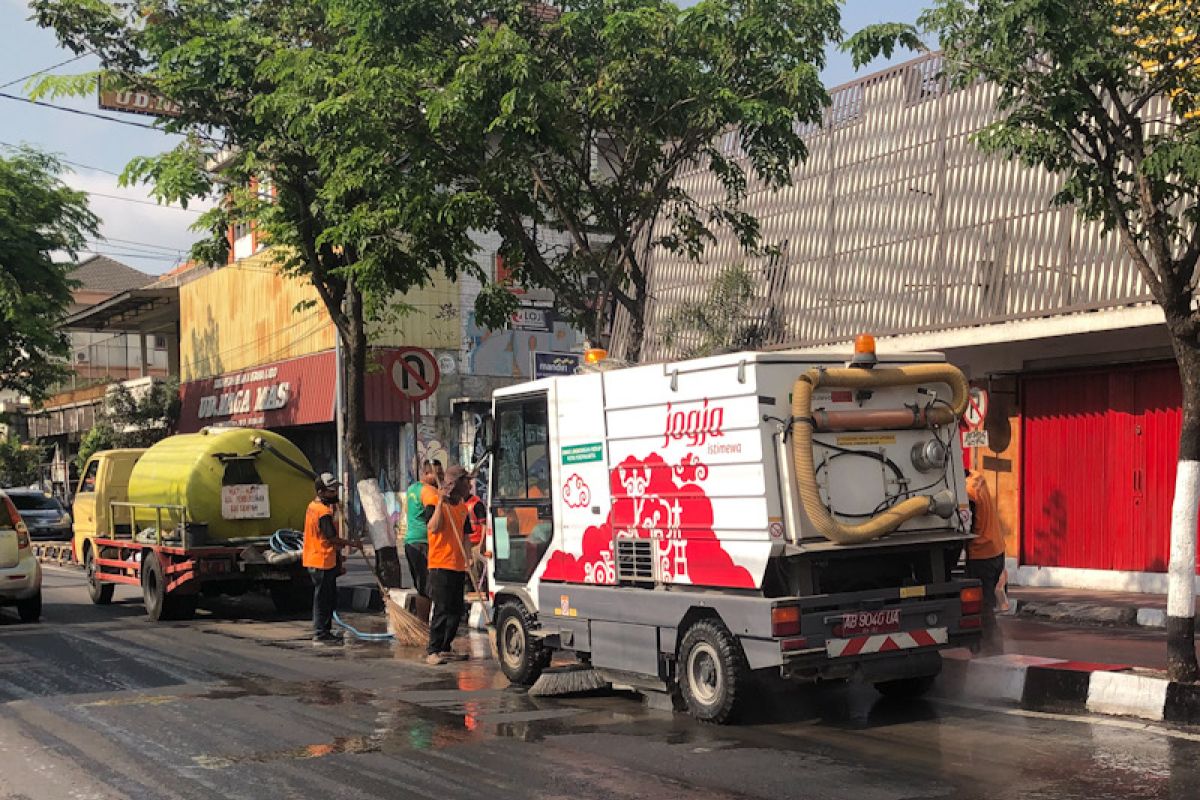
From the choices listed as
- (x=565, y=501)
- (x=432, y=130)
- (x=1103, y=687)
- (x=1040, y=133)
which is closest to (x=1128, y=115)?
(x=1040, y=133)

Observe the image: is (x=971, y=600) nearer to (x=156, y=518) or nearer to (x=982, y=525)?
(x=982, y=525)

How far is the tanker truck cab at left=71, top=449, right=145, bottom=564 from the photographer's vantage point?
20.6 metres

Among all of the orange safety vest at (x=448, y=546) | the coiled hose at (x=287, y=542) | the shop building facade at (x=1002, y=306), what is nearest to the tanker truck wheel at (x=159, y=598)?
the coiled hose at (x=287, y=542)

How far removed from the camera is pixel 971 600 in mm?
9766

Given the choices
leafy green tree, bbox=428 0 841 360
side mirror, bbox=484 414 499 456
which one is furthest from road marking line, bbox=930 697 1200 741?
leafy green tree, bbox=428 0 841 360

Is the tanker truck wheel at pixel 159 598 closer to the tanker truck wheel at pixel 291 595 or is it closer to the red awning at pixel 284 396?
the tanker truck wheel at pixel 291 595

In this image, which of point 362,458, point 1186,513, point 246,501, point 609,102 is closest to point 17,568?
point 246,501

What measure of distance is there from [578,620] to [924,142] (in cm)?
1082

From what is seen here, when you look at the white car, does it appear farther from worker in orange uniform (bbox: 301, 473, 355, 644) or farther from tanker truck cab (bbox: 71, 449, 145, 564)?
worker in orange uniform (bbox: 301, 473, 355, 644)

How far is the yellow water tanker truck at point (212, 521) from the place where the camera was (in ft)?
57.1

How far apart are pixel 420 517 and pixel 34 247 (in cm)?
2093

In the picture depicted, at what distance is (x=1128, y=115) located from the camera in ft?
34.4

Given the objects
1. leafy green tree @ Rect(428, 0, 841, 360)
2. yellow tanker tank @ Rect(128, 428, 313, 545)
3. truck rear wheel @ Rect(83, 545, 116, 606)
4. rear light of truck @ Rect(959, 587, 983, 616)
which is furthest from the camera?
truck rear wheel @ Rect(83, 545, 116, 606)

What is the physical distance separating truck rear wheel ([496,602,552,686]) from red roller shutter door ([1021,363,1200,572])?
9.16 meters
